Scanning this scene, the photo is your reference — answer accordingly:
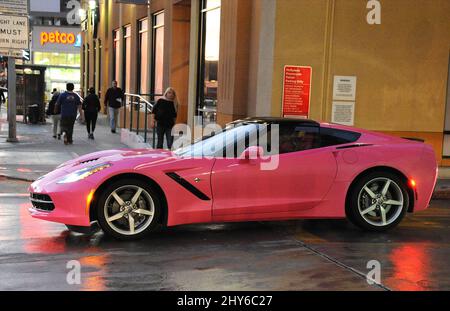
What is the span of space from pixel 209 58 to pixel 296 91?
3790 mm

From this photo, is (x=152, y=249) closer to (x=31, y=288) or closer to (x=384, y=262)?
(x=31, y=288)

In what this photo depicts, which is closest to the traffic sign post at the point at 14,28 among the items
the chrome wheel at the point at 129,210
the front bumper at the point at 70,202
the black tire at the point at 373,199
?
the front bumper at the point at 70,202

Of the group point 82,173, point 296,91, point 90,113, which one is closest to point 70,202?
point 82,173

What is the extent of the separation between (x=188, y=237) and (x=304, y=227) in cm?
158

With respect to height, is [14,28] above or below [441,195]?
above

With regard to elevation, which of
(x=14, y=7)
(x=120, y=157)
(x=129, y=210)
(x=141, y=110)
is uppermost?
(x=14, y=7)

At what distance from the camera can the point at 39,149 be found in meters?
15.2

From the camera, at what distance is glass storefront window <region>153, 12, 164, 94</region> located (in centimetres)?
1958

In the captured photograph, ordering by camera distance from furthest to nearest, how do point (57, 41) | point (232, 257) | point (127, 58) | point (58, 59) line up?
point (58, 59) → point (57, 41) → point (127, 58) → point (232, 257)

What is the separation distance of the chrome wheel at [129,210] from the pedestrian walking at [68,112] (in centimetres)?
1075

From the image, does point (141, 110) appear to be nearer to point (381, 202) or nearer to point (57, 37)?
point (381, 202)

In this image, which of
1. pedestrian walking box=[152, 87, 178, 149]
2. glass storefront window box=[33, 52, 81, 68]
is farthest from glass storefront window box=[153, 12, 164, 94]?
glass storefront window box=[33, 52, 81, 68]

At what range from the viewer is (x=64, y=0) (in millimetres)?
48969

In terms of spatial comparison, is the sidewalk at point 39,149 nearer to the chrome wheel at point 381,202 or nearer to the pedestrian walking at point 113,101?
the pedestrian walking at point 113,101
